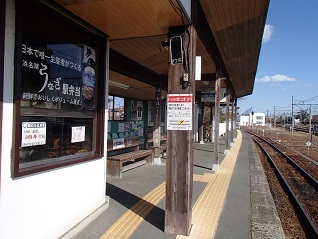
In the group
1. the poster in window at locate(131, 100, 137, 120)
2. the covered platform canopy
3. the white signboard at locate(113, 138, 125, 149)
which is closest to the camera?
the covered platform canopy

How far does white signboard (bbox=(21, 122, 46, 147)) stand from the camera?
312cm

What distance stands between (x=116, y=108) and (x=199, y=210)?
892 centimetres

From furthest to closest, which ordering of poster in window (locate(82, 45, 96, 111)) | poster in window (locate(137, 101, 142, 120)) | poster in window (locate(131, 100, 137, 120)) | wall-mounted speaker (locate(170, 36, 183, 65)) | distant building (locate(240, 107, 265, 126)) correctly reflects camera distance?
distant building (locate(240, 107, 265, 126)) < poster in window (locate(137, 101, 142, 120)) < poster in window (locate(131, 100, 137, 120)) < poster in window (locate(82, 45, 96, 111)) < wall-mounted speaker (locate(170, 36, 183, 65))

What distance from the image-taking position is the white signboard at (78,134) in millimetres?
4211

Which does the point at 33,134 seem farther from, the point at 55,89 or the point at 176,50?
the point at 176,50

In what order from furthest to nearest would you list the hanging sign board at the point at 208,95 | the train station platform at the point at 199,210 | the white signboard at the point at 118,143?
1. the hanging sign board at the point at 208,95
2. the white signboard at the point at 118,143
3. the train station platform at the point at 199,210

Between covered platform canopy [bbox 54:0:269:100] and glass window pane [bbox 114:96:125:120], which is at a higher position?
covered platform canopy [bbox 54:0:269:100]

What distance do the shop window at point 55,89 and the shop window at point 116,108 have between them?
8274 millimetres

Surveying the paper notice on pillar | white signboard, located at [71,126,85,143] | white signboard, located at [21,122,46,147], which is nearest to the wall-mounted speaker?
the paper notice on pillar

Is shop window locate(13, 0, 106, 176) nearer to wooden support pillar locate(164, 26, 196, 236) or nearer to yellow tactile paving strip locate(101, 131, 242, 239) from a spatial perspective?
yellow tactile paving strip locate(101, 131, 242, 239)

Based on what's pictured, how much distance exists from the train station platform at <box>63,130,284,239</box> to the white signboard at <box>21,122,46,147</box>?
1.32m

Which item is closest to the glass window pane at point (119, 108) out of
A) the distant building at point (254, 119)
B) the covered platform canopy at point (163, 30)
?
the covered platform canopy at point (163, 30)

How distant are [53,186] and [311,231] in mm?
4413

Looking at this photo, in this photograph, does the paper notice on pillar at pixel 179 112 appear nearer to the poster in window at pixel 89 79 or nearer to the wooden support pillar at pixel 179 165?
the wooden support pillar at pixel 179 165
